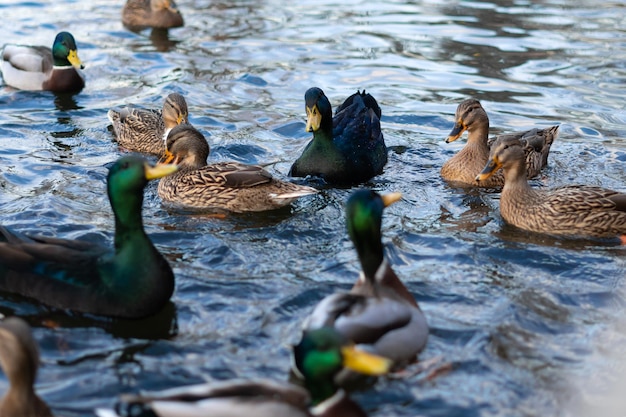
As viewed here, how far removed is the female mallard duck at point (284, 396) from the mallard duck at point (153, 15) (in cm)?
1168

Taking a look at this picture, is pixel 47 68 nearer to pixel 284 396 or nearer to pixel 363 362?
pixel 284 396

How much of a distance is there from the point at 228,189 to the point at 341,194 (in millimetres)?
1173

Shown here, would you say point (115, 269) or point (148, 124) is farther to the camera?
point (148, 124)

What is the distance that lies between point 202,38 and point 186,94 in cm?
309

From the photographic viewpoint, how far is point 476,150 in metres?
9.56

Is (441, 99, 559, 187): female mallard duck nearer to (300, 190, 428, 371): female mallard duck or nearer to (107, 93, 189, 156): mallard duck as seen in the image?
(107, 93, 189, 156): mallard duck

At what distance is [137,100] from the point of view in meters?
12.2

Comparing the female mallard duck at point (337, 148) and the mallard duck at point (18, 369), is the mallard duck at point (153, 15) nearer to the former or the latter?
the female mallard duck at point (337, 148)

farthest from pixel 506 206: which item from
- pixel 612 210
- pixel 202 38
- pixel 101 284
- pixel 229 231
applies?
pixel 202 38

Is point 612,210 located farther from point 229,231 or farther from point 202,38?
point 202,38

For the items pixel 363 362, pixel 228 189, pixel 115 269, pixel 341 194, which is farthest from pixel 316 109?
pixel 363 362

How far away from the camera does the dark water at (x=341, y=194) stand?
19.0 feet

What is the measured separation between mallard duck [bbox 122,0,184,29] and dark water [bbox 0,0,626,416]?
256 mm

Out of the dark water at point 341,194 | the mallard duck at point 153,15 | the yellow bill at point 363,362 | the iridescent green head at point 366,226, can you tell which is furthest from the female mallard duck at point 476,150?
the mallard duck at point 153,15
